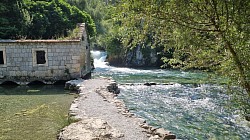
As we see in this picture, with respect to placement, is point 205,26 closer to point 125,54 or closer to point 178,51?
point 178,51

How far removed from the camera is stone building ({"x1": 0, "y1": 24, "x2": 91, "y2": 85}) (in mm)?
15734

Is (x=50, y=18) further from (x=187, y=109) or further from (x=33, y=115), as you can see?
(x=187, y=109)

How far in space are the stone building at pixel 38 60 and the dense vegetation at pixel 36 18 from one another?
1.46m

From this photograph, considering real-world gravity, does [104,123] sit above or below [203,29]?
below

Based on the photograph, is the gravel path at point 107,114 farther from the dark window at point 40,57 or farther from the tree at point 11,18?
the tree at point 11,18

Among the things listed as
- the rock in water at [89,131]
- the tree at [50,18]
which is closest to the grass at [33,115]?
the rock in water at [89,131]

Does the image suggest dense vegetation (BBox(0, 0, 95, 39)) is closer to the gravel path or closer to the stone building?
the stone building

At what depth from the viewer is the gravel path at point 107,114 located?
22.5 ft

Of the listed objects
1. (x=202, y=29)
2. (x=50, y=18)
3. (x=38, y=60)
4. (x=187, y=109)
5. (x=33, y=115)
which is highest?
(x=50, y=18)

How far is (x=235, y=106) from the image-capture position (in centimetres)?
475

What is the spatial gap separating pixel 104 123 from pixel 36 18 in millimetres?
13180

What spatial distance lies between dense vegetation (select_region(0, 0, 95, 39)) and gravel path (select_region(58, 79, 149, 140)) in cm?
745

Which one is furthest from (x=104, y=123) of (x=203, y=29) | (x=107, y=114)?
(x=203, y=29)

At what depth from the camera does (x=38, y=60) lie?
1603 centimetres
